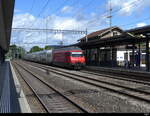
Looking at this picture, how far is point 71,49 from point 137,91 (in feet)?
53.7

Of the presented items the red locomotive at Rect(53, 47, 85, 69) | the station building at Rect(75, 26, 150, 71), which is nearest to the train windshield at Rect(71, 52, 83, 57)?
the red locomotive at Rect(53, 47, 85, 69)

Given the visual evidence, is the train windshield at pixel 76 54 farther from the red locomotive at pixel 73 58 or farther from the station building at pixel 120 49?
the station building at pixel 120 49

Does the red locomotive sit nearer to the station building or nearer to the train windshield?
the train windshield

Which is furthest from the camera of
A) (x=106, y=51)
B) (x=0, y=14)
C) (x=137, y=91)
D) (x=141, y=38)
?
(x=106, y=51)

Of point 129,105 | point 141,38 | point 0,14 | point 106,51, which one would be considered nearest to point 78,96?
point 129,105

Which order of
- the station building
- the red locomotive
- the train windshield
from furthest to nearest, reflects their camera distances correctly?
the train windshield < the red locomotive < the station building

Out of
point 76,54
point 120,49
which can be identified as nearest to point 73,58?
point 76,54

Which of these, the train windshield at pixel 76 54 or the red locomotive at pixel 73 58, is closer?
the red locomotive at pixel 73 58

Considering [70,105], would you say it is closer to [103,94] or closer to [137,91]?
[103,94]

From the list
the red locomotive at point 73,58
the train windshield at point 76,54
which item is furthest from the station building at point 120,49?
the red locomotive at point 73,58

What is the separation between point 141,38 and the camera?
69.7ft

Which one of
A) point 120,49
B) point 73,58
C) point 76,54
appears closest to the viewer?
point 73,58

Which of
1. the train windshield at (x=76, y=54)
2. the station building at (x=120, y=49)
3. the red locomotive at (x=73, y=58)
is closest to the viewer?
the station building at (x=120, y=49)

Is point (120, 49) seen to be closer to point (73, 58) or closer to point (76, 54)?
point (76, 54)
